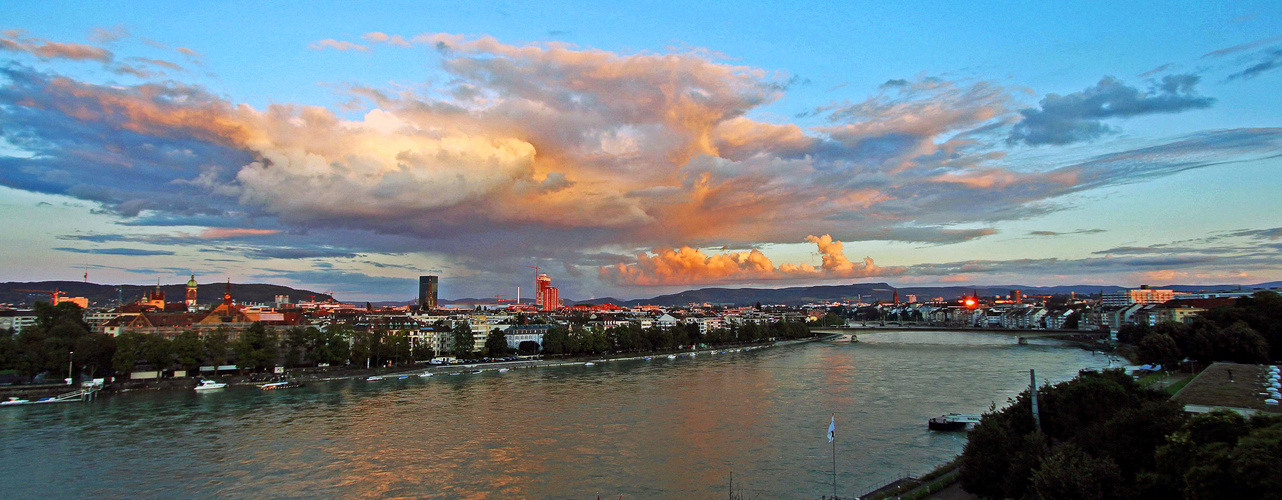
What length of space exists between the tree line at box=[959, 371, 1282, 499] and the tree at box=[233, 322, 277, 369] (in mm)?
33556

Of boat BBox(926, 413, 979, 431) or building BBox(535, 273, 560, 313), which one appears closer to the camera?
boat BBox(926, 413, 979, 431)

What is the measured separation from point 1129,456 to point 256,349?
36791 mm

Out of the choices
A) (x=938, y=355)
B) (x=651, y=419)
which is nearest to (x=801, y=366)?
(x=938, y=355)

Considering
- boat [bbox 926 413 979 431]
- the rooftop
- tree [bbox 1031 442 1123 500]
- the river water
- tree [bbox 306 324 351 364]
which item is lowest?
the river water

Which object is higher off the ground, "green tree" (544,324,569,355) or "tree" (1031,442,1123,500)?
"tree" (1031,442,1123,500)

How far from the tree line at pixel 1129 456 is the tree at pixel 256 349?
3356cm

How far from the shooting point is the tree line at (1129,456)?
770cm

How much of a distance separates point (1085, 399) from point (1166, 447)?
441 centimetres

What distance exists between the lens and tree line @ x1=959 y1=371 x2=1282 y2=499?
303 inches

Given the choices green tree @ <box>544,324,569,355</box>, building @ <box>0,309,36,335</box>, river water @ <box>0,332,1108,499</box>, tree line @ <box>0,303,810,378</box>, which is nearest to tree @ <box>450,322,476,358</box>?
tree line @ <box>0,303,810,378</box>

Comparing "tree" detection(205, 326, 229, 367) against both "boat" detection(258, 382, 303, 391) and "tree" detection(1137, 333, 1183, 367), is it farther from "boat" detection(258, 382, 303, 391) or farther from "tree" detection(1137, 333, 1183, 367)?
"tree" detection(1137, 333, 1183, 367)

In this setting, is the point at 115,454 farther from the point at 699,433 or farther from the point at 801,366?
the point at 801,366

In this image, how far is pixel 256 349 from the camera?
3528cm

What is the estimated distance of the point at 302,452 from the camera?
1708 cm
